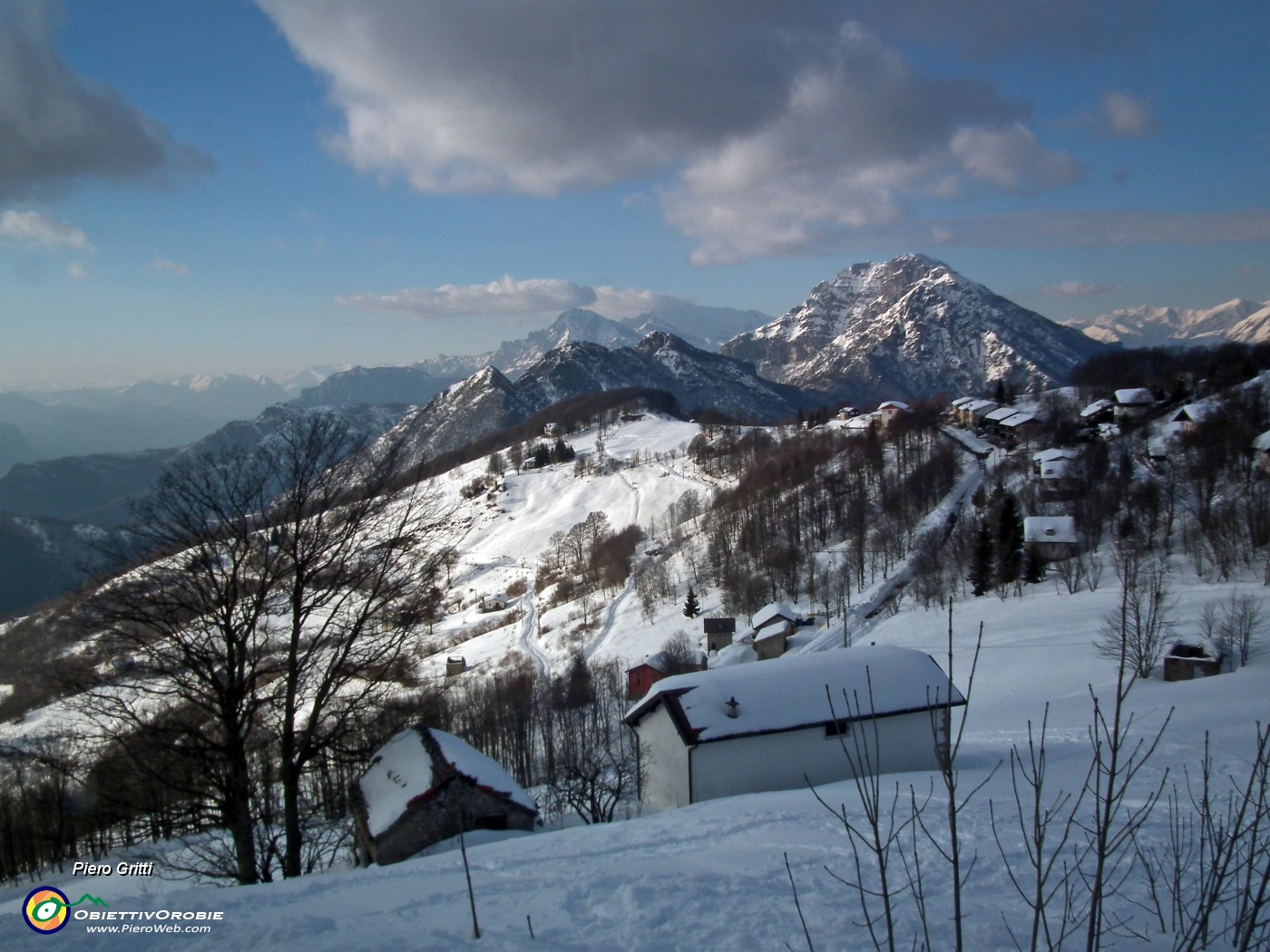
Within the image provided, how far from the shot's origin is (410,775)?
43.7 ft

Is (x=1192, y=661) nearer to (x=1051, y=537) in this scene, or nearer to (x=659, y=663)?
(x=1051, y=537)

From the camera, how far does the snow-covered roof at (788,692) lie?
58.5ft

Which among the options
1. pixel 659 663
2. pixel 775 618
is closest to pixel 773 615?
pixel 775 618

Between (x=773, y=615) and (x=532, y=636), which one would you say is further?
(x=532, y=636)

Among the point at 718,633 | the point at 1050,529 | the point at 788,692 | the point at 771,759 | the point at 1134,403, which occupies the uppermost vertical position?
the point at 1134,403

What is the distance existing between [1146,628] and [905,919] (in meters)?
28.8

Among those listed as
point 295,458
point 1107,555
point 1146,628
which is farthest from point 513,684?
point 1107,555

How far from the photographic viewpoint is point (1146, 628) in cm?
2914

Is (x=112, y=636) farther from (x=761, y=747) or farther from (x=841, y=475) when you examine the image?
(x=841, y=475)

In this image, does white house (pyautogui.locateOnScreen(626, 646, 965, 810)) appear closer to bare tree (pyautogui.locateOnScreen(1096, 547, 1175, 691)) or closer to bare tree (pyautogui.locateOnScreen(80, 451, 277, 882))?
bare tree (pyautogui.locateOnScreen(80, 451, 277, 882))

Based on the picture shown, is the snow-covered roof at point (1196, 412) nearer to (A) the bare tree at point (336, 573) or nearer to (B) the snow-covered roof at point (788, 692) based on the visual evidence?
(B) the snow-covered roof at point (788, 692)

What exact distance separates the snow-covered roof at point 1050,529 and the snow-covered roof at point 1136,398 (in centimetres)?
3470

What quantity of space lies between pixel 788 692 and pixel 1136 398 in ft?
260

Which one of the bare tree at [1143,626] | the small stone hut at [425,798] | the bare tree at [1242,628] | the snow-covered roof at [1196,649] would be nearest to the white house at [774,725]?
the small stone hut at [425,798]
